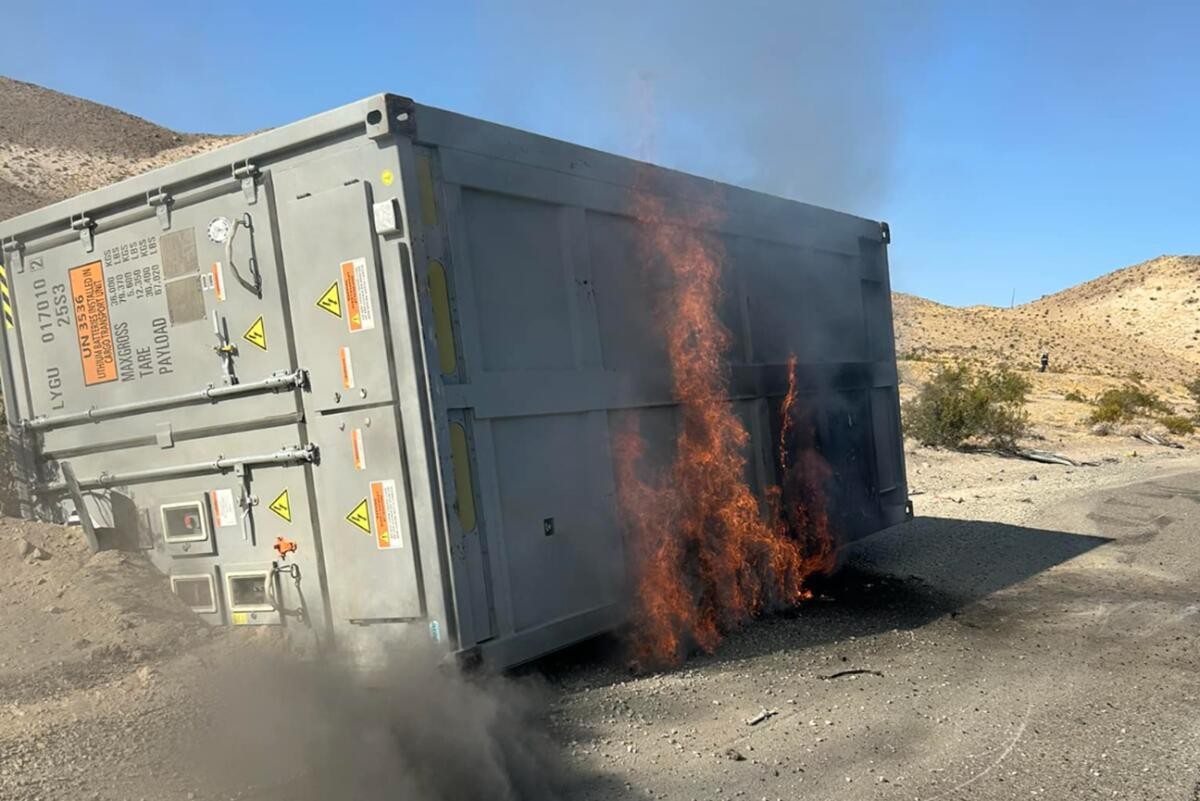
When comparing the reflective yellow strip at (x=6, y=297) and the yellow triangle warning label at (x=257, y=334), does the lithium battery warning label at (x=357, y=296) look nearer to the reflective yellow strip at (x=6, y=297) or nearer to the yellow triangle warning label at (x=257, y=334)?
the yellow triangle warning label at (x=257, y=334)

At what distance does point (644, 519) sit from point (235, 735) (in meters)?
2.38

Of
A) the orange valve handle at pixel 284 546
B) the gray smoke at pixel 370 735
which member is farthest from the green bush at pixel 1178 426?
the orange valve handle at pixel 284 546

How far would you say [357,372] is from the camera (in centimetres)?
417

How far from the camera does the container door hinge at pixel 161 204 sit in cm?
471

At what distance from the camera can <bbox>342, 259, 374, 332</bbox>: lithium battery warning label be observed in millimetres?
4125

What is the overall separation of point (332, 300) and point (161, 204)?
4.12 feet

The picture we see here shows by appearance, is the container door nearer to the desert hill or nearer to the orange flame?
the orange flame

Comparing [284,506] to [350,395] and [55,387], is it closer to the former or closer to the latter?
[350,395]

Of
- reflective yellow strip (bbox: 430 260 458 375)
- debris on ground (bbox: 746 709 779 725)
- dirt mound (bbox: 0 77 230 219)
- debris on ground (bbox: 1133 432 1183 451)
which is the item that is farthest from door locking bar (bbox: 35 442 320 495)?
dirt mound (bbox: 0 77 230 219)

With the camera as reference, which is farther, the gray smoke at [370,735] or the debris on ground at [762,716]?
the debris on ground at [762,716]

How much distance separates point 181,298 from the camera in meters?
4.73

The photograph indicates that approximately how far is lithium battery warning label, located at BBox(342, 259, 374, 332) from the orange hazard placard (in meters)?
1.73

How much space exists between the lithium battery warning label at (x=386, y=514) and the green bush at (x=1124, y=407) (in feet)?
71.4

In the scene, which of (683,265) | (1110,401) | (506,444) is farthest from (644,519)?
(1110,401)
